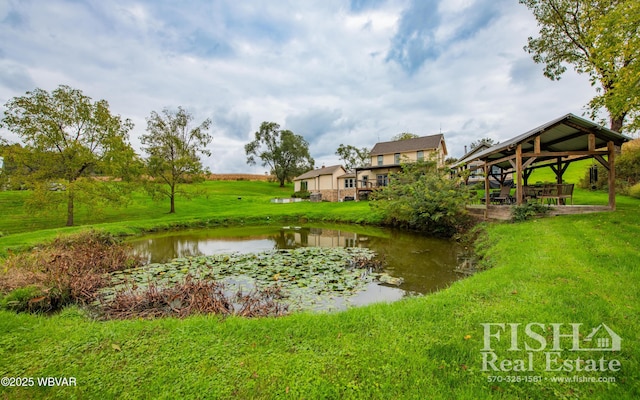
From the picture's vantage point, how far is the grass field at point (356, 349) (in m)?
2.61

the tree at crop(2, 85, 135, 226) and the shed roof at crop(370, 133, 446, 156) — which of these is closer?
the tree at crop(2, 85, 135, 226)

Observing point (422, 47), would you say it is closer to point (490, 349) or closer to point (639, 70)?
point (639, 70)

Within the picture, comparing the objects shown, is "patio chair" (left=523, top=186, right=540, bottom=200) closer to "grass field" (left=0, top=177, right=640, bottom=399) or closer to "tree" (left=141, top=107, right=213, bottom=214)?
"grass field" (left=0, top=177, right=640, bottom=399)

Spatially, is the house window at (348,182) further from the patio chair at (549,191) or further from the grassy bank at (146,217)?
the patio chair at (549,191)

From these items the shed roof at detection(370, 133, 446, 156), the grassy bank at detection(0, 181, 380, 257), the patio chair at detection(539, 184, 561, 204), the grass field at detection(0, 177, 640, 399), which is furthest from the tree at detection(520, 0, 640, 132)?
the shed roof at detection(370, 133, 446, 156)

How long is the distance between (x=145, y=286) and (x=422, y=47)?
697 inches

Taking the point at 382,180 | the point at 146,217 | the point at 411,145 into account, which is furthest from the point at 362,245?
the point at 411,145

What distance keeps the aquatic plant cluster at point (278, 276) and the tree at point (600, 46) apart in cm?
813

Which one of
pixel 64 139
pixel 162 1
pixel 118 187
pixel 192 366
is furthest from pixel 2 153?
pixel 192 366

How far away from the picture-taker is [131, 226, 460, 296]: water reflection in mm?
7320

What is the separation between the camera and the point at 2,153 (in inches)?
613

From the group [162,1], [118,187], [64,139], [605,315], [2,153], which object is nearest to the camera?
[605,315]

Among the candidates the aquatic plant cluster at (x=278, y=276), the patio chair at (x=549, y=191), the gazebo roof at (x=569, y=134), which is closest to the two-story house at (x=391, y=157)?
the gazebo roof at (x=569, y=134)

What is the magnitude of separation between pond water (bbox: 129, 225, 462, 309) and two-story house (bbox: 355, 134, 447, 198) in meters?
15.4
